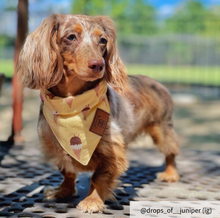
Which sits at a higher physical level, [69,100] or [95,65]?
[95,65]

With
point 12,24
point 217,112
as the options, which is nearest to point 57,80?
point 217,112

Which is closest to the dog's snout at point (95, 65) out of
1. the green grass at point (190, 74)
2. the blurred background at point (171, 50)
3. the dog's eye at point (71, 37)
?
the dog's eye at point (71, 37)

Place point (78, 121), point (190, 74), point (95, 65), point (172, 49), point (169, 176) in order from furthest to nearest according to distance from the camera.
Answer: point (172, 49) → point (190, 74) → point (169, 176) → point (78, 121) → point (95, 65)

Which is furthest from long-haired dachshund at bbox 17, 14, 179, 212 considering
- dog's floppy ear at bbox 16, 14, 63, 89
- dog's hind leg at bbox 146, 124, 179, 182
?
dog's hind leg at bbox 146, 124, 179, 182

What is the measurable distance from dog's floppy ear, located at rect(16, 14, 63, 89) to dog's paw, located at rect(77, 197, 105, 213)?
932mm

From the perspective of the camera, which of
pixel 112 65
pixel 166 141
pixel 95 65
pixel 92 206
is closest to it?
pixel 95 65

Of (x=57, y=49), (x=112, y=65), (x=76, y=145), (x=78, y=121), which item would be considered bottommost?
(x=76, y=145)

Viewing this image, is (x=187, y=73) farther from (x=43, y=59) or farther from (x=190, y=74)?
(x=43, y=59)

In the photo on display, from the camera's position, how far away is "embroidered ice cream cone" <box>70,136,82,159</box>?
254 centimetres

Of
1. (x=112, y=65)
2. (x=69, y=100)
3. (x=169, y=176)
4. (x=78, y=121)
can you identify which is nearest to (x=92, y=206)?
(x=78, y=121)

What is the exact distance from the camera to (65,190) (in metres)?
2.86

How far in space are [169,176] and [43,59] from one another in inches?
73.1

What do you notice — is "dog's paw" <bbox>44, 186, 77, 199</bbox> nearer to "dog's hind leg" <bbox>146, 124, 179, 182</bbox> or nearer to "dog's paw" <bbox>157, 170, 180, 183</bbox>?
"dog's paw" <bbox>157, 170, 180, 183</bbox>

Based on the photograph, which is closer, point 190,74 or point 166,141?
point 166,141
